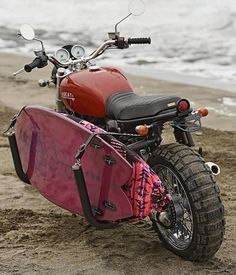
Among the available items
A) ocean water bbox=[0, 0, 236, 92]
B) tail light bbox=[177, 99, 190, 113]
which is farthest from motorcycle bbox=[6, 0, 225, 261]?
ocean water bbox=[0, 0, 236, 92]

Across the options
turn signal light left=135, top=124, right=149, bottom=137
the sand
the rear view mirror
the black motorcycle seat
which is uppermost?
the rear view mirror

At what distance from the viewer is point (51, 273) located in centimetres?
396

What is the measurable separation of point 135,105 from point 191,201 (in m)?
0.64

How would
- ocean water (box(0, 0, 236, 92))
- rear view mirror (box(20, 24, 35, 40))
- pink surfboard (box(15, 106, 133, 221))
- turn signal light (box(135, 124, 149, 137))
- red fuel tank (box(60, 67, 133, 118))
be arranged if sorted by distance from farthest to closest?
ocean water (box(0, 0, 236, 92)) → rear view mirror (box(20, 24, 35, 40)) → red fuel tank (box(60, 67, 133, 118)) → pink surfboard (box(15, 106, 133, 221)) → turn signal light (box(135, 124, 149, 137))

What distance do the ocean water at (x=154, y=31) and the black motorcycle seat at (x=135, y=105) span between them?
15.3ft

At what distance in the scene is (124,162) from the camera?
3.73 metres

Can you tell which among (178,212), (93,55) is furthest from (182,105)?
(93,55)

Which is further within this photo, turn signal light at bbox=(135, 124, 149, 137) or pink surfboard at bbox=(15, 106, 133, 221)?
pink surfboard at bbox=(15, 106, 133, 221)

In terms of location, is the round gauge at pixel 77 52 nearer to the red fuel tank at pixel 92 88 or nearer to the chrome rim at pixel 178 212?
the red fuel tank at pixel 92 88

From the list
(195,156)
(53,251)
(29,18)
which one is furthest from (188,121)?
(29,18)

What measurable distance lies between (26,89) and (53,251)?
4698mm

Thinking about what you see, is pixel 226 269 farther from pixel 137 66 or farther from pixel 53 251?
pixel 137 66

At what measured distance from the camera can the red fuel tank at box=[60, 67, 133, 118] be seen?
4219mm

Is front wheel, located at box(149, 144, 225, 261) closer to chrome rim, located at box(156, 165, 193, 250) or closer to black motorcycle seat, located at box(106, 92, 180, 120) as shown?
chrome rim, located at box(156, 165, 193, 250)
